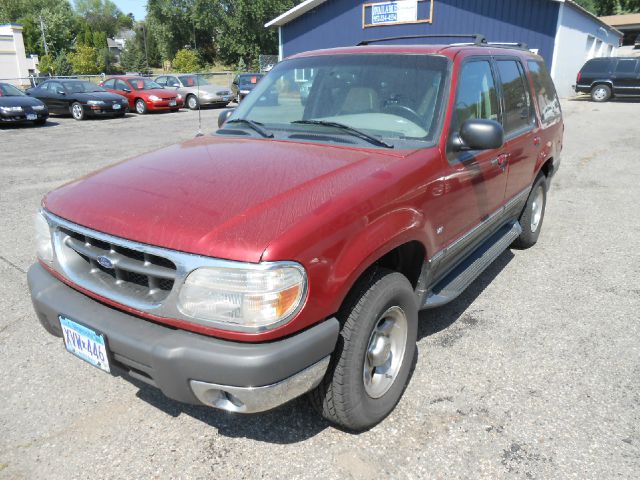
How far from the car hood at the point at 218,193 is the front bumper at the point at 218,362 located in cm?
37

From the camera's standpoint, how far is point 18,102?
1539 cm

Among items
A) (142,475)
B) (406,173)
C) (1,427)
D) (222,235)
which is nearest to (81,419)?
(1,427)

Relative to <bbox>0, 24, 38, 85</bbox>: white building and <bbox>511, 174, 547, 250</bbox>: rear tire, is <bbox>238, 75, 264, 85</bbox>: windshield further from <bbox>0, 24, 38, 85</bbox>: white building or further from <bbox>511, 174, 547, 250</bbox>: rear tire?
<bbox>0, 24, 38, 85</bbox>: white building

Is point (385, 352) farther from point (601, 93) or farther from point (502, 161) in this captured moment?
point (601, 93)

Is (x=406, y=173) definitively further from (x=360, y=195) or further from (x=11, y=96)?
(x=11, y=96)

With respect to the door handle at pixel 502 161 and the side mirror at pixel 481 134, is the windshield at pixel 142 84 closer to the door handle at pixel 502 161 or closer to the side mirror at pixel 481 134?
the door handle at pixel 502 161

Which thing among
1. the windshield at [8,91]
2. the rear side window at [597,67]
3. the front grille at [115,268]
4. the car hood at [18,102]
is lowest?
the front grille at [115,268]

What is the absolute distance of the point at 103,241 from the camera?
2.34m

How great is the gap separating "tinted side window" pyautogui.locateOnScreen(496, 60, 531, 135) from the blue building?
15563 millimetres

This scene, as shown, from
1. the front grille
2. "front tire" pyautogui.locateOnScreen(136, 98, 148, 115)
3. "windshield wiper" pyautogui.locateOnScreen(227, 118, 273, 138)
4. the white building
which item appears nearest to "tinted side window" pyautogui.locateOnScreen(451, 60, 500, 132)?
"windshield wiper" pyautogui.locateOnScreen(227, 118, 273, 138)

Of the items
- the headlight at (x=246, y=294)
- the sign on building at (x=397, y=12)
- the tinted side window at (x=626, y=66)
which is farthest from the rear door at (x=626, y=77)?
the headlight at (x=246, y=294)

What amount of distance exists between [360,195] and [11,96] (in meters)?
16.9

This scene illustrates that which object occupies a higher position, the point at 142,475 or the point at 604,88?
the point at 604,88

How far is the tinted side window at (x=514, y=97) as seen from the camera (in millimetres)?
4039
